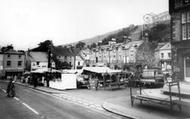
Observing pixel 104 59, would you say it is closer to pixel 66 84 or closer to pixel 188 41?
pixel 66 84

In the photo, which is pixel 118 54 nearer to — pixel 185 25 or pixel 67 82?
pixel 67 82

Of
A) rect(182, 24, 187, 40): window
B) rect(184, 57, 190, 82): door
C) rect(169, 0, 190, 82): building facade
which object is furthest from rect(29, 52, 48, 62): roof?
rect(184, 57, 190, 82): door

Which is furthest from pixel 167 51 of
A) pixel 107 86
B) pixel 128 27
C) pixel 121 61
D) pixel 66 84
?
pixel 128 27

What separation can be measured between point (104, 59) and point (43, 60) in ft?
74.3

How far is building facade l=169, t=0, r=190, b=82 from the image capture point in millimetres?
20141

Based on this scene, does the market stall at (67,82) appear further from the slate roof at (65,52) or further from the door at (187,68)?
the slate roof at (65,52)

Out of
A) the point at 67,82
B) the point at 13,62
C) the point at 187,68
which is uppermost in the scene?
the point at 13,62

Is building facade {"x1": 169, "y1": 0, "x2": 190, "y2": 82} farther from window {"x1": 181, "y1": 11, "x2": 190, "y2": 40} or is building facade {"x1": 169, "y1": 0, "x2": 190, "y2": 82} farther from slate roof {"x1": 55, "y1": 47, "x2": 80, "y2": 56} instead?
slate roof {"x1": 55, "y1": 47, "x2": 80, "y2": 56}

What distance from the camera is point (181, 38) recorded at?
67.7 ft

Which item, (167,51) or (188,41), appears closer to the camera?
(188,41)

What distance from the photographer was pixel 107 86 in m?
27.2

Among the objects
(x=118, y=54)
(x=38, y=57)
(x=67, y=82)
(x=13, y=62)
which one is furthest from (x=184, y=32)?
(x=38, y=57)

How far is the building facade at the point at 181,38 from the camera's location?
20141mm

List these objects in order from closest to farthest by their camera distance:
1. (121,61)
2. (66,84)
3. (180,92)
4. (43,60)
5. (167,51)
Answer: (180,92) < (66,84) < (167,51) < (121,61) < (43,60)
